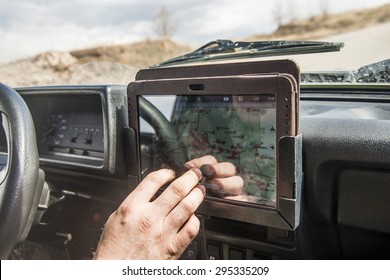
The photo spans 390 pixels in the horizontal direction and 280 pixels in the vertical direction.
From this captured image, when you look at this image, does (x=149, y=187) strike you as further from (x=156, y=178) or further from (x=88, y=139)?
(x=88, y=139)

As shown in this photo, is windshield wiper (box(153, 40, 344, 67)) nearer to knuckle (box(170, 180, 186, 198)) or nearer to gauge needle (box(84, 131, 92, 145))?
gauge needle (box(84, 131, 92, 145))

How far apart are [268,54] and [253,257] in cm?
101

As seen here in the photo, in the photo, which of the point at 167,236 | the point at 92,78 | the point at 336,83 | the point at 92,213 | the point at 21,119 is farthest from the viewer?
the point at 92,78

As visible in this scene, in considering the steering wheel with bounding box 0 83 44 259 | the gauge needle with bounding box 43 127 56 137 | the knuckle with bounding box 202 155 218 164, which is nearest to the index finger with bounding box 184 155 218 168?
the knuckle with bounding box 202 155 218 164

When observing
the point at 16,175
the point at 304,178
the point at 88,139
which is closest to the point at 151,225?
the point at 16,175

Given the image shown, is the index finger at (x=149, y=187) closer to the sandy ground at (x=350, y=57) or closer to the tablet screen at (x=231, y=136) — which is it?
the tablet screen at (x=231, y=136)

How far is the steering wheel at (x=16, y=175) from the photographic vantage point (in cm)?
145

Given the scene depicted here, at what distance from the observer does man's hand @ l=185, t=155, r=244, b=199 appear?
1617mm

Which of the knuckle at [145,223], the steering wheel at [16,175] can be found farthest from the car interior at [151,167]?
the knuckle at [145,223]

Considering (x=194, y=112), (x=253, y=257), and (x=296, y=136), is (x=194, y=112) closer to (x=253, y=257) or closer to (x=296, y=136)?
(x=296, y=136)

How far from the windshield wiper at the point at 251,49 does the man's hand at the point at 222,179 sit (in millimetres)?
772

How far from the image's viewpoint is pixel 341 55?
6.79 feet

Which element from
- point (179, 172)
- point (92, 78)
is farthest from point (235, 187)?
point (92, 78)

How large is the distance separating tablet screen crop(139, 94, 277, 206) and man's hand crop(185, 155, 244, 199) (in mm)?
14
